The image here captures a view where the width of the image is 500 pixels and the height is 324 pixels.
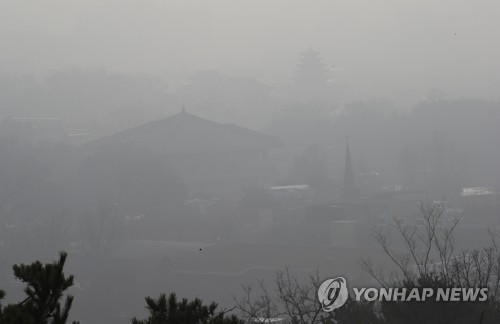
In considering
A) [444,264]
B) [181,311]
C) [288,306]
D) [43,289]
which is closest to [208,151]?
[444,264]

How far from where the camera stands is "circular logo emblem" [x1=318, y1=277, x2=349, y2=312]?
6.34 m

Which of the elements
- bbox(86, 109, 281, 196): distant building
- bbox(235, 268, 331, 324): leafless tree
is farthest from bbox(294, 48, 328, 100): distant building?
bbox(235, 268, 331, 324): leafless tree

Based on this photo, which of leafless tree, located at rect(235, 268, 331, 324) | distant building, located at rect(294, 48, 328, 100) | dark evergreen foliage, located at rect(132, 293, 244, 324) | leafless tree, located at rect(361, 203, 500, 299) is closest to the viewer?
dark evergreen foliage, located at rect(132, 293, 244, 324)

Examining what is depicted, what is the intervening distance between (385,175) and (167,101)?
22837 millimetres

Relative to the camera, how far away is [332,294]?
6.65 meters

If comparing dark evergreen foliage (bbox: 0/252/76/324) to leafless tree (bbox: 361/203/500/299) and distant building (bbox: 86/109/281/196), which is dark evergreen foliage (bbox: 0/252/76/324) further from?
distant building (bbox: 86/109/281/196)

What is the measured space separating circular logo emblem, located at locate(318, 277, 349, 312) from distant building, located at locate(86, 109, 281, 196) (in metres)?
25.1

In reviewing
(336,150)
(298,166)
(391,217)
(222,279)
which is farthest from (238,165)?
(222,279)

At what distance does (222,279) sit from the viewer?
16.5 m

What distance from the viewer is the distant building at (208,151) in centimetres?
3384

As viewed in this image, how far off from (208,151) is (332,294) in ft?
94.1

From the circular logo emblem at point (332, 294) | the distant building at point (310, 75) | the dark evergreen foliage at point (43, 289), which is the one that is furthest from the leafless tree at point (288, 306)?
the distant building at point (310, 75)

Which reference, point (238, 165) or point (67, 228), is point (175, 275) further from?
point (238, 165)

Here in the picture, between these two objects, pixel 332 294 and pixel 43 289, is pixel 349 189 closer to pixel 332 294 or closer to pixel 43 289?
pixel 332 294
